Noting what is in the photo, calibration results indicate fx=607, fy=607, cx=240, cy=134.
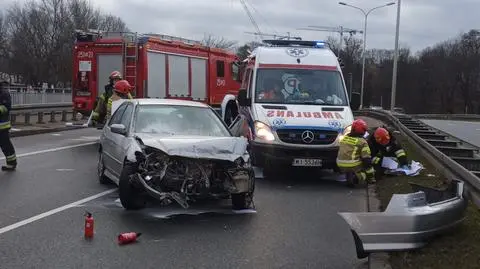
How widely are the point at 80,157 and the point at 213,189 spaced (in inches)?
280

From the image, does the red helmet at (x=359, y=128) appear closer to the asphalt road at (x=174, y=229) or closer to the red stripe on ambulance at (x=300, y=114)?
the red stripe on ambulance at (x=300, y=114)

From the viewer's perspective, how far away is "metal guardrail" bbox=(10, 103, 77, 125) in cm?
2382

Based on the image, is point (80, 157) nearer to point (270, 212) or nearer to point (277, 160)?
point (277, 160)

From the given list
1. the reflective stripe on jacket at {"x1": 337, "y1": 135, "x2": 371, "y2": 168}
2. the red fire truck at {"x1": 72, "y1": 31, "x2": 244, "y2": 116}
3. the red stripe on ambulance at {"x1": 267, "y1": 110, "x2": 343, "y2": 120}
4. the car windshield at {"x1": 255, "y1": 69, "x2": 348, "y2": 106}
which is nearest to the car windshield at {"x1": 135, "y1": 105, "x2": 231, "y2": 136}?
the red stripe on ambulance at {"x1": 267, "y1": 110, "x2": 343, "y2": 120}

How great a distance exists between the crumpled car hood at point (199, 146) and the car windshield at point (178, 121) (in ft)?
1.99

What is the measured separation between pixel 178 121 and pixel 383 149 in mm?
4363

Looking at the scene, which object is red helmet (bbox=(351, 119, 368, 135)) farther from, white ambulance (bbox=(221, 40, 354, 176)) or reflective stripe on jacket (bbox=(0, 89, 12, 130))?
reflective stripe on jacket (bbox=(0, 89, 12, 130))

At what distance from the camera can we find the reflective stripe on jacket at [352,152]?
1049cm

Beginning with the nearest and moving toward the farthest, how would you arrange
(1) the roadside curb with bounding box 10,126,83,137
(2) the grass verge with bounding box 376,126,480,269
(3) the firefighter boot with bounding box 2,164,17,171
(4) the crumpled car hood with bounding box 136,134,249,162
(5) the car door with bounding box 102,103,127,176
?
(2) the grass verge with bounding box 376,126,480,269
(4) the crumpled car hood with bounding box 136,134,249,162
(5) the car door with bounding box 102,103,127,176
(3) the firefighter boot with bounding box 2,164,17,171
(1) the roadside curb with bounding box 10,126,83,137

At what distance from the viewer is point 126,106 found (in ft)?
33.1

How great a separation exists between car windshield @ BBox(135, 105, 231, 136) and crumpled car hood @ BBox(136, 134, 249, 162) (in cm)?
61

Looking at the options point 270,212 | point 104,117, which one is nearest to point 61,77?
point 104,117

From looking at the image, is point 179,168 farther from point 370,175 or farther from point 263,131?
point 370,175

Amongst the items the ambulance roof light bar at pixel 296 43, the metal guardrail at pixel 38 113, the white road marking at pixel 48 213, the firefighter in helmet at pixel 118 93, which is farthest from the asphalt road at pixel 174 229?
the metal guardrail at pixel 38 113
